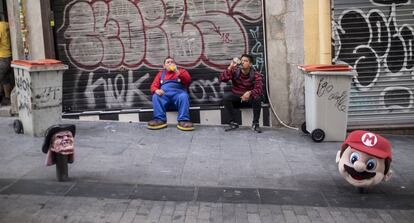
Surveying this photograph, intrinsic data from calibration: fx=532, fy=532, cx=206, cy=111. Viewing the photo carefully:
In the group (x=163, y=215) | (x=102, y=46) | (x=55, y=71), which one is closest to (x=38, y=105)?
(x=55, y=71)

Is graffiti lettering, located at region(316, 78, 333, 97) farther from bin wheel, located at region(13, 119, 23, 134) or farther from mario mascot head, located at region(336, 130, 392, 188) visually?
bin wheel, located at region(13, 119, 23, 134)

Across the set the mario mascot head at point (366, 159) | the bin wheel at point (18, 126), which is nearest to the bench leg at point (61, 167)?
the bin wheel at point (18, 126)

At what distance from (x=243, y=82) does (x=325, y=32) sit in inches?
63.1

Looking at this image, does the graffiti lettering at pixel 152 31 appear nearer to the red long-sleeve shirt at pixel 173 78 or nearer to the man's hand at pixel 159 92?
the red long-sleeve shirt at pixel 173 78

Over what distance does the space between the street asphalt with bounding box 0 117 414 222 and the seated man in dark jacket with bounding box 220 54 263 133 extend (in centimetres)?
47

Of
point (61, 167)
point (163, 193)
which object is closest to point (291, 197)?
point (163, 193)

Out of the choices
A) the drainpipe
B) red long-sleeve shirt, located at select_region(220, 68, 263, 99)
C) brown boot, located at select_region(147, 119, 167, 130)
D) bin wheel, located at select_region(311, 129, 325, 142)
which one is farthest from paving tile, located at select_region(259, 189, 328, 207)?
the drainpipe

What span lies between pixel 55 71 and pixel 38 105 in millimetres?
554

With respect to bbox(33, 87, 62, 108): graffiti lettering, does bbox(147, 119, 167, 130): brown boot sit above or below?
below

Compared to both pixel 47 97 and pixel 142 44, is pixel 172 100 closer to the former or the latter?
pixel 142 44

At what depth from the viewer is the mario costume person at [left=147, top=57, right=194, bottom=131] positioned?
863 centimetres

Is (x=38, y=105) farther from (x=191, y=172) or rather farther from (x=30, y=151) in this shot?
(x=191, y=172)

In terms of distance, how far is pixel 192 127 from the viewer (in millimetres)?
8672

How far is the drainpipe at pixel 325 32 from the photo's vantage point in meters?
8.74
